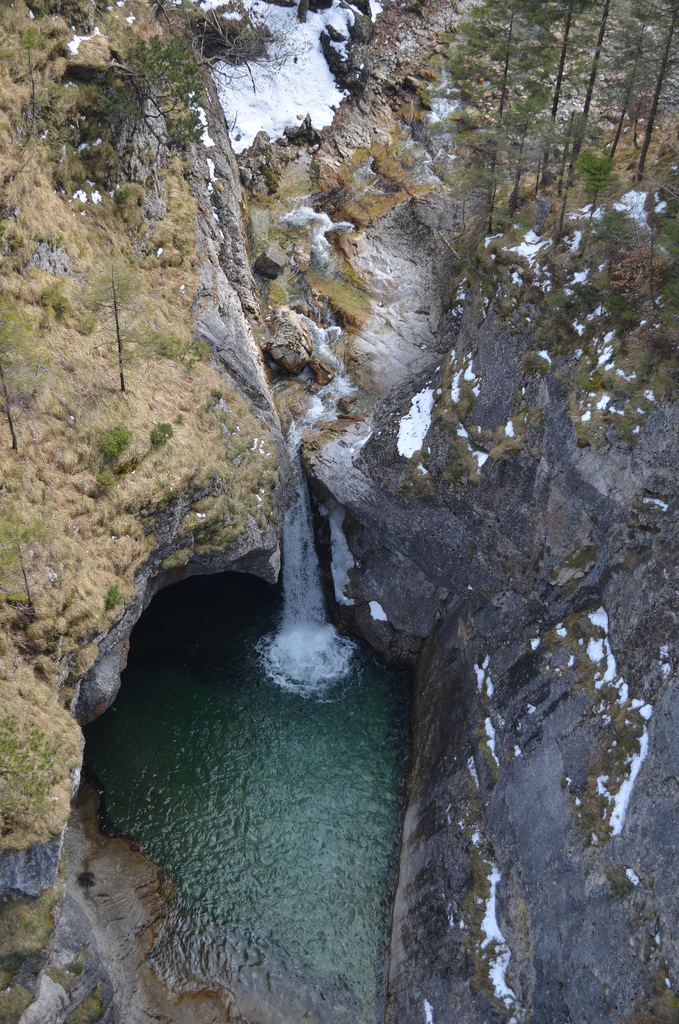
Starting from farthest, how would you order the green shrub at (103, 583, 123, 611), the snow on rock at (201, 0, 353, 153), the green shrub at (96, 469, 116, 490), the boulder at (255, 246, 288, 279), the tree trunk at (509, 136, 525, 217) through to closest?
the snow on rock at (201, 0, 353, 153), the boulder at (255, 246, 288, 279), the tree trunk at (509, 136, 525, 217), the green shrub at (96, 469, 116, 490), the green shrub at (103, 583, 123, 611)

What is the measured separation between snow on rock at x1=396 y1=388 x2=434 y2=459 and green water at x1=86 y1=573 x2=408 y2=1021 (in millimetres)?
8000

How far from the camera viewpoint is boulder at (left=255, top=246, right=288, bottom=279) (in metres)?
26.4

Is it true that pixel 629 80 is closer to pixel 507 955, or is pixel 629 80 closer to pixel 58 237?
pixel 58 237

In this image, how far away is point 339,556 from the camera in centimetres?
2381

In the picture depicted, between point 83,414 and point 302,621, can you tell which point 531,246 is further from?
point 302,621

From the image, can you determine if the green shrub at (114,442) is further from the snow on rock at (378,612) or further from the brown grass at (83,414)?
the snow on rock at (378,612)

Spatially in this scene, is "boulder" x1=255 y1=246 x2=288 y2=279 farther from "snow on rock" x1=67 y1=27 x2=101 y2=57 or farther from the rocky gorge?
"snow on rock" x1=67 y1=27 x2=101 y2=57

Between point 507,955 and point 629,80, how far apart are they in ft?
78.1

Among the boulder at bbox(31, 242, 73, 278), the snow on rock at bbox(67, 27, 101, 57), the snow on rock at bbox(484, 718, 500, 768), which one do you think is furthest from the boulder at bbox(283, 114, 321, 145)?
the snow on rock at bbox(484, 718, 500, 768)

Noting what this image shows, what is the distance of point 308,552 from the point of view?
24.0 m

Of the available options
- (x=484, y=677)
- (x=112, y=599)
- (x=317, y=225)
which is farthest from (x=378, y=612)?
(x=317, y=225)

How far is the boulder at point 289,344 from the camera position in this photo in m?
24.8

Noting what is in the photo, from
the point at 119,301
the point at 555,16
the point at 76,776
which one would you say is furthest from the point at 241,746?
the point at 555,16

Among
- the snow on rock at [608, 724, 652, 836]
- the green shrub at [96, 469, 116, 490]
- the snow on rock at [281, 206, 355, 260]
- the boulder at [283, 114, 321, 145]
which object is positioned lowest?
the snow on rock at [608, 724, 652, 836]
